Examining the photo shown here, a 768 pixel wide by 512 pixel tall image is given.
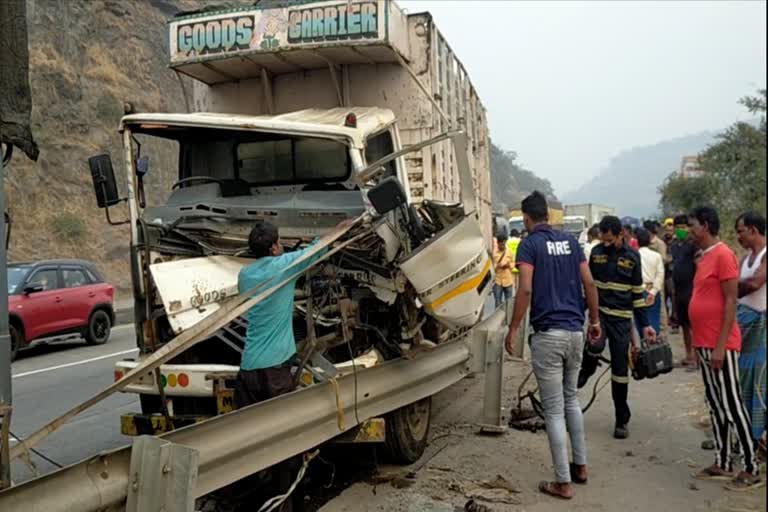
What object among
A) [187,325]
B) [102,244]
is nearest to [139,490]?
[187,325]

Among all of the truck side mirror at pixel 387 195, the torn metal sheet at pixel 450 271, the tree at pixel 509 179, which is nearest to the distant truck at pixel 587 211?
the torn metal sheet at pixel 450 271

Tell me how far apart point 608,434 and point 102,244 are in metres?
23.2

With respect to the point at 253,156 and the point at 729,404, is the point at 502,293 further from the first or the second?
the point at 729,404

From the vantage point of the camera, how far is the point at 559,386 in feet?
16.3

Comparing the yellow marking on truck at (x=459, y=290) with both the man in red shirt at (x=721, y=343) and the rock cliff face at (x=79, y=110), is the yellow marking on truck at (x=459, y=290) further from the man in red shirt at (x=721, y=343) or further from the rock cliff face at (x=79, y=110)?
the rock cliff face at (x=79, y=110)

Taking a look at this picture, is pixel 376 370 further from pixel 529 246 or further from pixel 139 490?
pixel 139 490

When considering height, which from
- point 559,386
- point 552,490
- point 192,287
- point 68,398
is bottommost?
point 68,398

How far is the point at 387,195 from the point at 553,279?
1457mm

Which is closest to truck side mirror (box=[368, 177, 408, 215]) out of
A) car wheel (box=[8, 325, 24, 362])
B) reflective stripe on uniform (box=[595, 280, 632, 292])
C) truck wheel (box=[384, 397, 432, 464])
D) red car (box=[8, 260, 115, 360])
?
truck wheel (box=[384, 397, 432, 464])

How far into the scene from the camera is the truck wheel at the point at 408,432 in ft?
17.7

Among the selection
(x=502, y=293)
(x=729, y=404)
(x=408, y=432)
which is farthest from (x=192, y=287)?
(x=502, y=293)

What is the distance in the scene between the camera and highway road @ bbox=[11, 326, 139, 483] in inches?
249

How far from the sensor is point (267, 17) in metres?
6.61

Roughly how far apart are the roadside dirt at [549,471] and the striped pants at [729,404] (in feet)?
0.92
